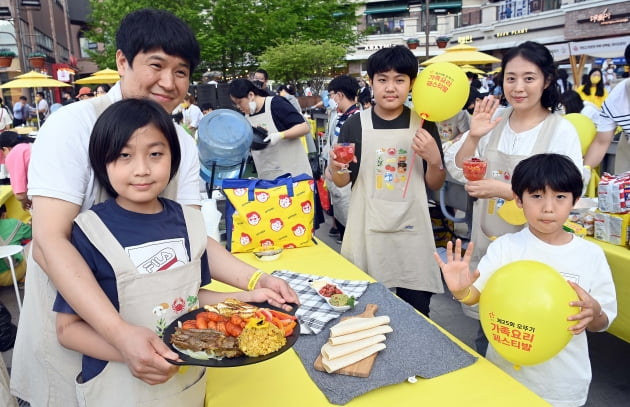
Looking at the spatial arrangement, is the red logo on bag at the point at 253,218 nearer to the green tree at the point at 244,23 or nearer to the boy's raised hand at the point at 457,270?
the boy's raised hand at the point at 457,270

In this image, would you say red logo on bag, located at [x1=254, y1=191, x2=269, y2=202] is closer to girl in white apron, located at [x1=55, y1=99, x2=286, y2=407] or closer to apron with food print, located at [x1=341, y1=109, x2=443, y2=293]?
apron with food print, located at [x1=341, y1=109, x2=443, y2=293]

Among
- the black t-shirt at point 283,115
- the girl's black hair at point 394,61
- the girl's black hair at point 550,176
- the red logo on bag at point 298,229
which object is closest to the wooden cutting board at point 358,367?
the girl's black hair at point 550,176

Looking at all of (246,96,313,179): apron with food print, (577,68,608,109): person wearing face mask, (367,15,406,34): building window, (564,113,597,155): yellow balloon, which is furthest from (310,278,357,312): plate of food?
(367,15,406,34): building window

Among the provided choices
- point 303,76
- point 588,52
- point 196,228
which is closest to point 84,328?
point 196,228

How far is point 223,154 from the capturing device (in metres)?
4.01

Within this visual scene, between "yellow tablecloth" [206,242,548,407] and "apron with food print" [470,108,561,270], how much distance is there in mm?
933

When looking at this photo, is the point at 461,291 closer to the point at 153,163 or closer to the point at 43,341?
the point at 153,163

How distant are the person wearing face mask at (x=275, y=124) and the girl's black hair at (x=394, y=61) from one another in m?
2.18

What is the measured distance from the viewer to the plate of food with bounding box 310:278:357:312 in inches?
79.1

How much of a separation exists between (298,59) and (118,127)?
1452cm

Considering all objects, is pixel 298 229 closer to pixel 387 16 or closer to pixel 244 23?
pixel 244 23

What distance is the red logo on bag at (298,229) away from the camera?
9.83 ft

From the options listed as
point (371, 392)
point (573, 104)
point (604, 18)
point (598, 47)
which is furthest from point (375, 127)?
point (604, 18)

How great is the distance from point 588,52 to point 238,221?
11801 mm
